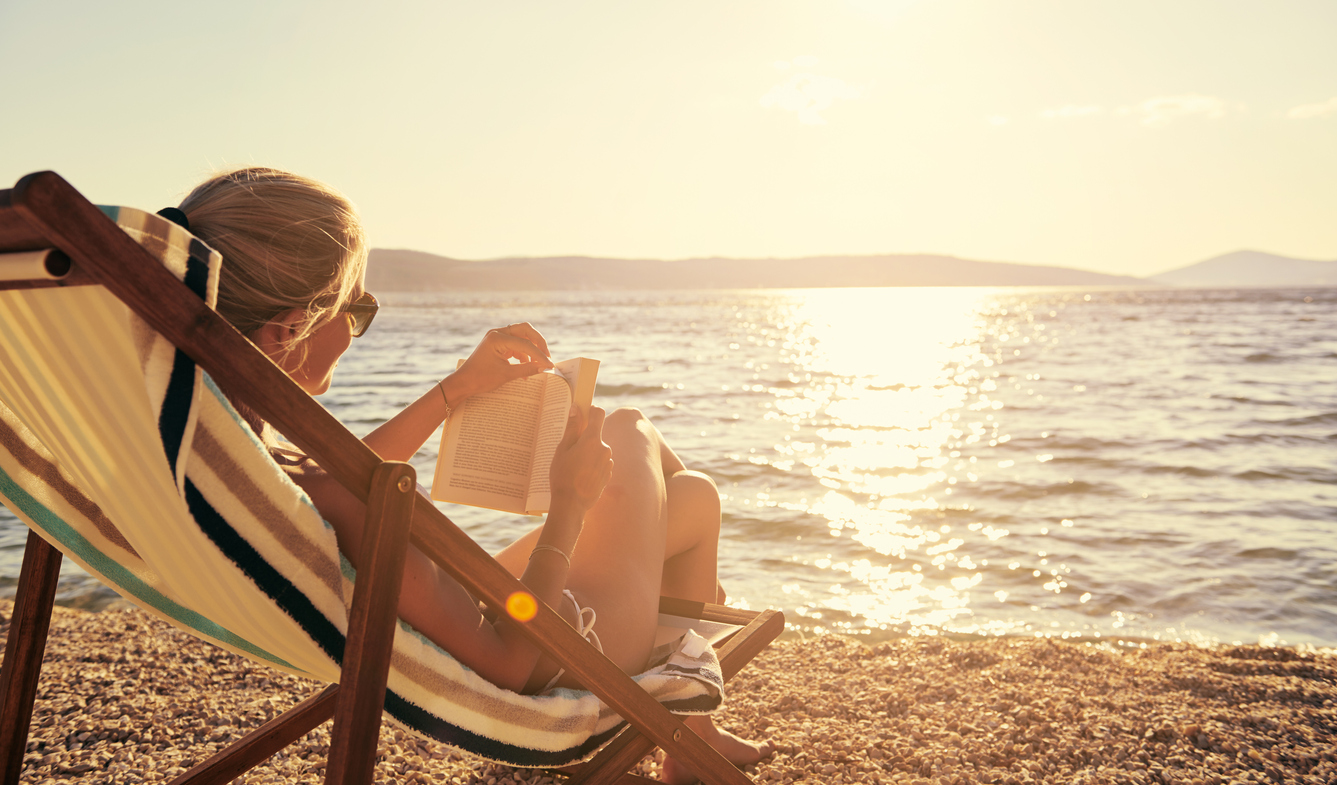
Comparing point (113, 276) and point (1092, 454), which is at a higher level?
point (113, 276)

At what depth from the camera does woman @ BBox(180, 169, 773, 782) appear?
54.8 inches

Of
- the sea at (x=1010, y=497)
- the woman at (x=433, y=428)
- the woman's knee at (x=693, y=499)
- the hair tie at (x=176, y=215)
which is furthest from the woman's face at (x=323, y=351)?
the sea at (x=1010, y=497)

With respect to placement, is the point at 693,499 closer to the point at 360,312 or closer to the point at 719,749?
the point at 719,749

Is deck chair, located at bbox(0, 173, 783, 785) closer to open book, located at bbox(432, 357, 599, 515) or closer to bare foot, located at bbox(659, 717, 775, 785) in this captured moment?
open book, located at bbox(432, 357, 599, 515)

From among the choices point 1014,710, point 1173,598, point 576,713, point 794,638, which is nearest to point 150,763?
point 576,713

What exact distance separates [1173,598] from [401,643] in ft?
14.8

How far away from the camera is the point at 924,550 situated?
213 inches

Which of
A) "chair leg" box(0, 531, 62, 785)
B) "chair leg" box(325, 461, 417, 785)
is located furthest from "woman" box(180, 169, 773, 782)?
"chair leg" box(0, 531, 62, 785)

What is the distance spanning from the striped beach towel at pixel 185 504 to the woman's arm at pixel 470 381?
56 cm

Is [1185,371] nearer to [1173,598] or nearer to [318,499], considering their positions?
[1173,598]

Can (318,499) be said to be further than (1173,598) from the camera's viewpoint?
No

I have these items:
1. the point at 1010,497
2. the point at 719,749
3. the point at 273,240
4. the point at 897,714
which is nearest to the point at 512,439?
the point at 273,240

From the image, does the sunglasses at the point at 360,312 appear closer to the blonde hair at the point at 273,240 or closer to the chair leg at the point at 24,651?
the blonde hair at the point at 273,240

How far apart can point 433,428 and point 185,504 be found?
90 centimetres
